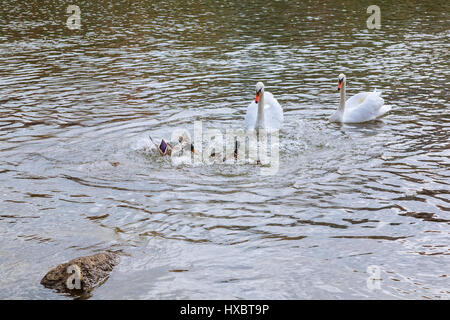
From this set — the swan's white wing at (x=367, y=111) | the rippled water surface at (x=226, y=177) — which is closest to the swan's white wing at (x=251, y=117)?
the rippled water surface at (x=226, y=177)

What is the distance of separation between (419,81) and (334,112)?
12.7 ft

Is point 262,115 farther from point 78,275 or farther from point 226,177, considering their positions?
point 78,275

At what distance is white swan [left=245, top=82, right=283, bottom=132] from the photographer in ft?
43.4

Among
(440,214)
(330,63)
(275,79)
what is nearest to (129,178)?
(440,214)

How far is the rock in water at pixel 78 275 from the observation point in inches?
273

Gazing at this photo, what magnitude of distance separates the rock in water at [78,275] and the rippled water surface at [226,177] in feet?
0.45

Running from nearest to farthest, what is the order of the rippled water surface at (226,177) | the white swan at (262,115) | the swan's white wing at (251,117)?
the rippled water surface at (226,177)
the white swan at (262,115)
the swan's white wing at (251,117)

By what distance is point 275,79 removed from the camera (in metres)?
17.8

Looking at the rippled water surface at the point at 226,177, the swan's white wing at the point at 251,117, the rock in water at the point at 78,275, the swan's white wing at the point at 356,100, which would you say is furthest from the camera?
the swan's white wing at the point at 356,100

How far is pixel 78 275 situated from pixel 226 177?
157 inches

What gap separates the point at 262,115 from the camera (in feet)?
43.5

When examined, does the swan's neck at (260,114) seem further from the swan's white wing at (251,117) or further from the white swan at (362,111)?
the white swan at (362,111)

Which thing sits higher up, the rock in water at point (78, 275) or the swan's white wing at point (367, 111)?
the swan's white wing at point (367, 111)
